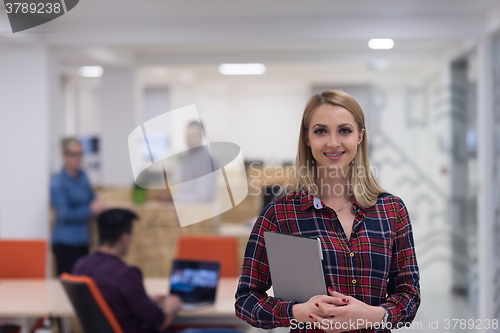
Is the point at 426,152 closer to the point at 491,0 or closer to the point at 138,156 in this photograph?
the point at 491,0

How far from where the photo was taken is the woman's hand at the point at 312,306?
1194 mm

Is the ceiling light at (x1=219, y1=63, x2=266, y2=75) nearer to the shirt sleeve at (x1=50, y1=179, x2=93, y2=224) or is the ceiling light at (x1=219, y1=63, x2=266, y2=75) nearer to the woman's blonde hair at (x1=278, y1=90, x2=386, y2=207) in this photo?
the shirt sleeve at (x1=50, y1=179, x2=93, y2=224)

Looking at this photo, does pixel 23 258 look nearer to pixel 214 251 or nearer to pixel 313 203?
pixel 214 251

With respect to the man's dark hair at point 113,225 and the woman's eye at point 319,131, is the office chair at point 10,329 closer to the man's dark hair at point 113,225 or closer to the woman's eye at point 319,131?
the man's dark hair at point 113,225

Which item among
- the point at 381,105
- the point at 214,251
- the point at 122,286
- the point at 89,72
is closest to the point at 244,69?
the point at 89,72

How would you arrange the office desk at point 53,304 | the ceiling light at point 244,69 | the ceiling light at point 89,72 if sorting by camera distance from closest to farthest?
the office desk at point 53,304, the ceiling light at point 89,72, the ceiling light at point 244,69

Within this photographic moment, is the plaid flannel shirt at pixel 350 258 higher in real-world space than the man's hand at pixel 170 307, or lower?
higher

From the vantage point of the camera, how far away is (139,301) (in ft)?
7.97

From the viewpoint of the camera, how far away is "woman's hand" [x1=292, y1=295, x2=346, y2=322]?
1.19 m

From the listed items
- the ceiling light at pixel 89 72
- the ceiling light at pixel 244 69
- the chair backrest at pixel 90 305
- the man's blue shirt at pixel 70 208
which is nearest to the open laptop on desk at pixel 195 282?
the chair backrest at pixel 90 305

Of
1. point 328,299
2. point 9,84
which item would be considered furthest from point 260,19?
point 328,299

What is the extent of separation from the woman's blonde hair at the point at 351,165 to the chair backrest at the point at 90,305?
1315 millimetres

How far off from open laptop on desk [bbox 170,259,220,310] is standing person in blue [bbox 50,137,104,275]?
4.82 feet

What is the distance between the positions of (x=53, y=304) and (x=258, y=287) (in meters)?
1.80
